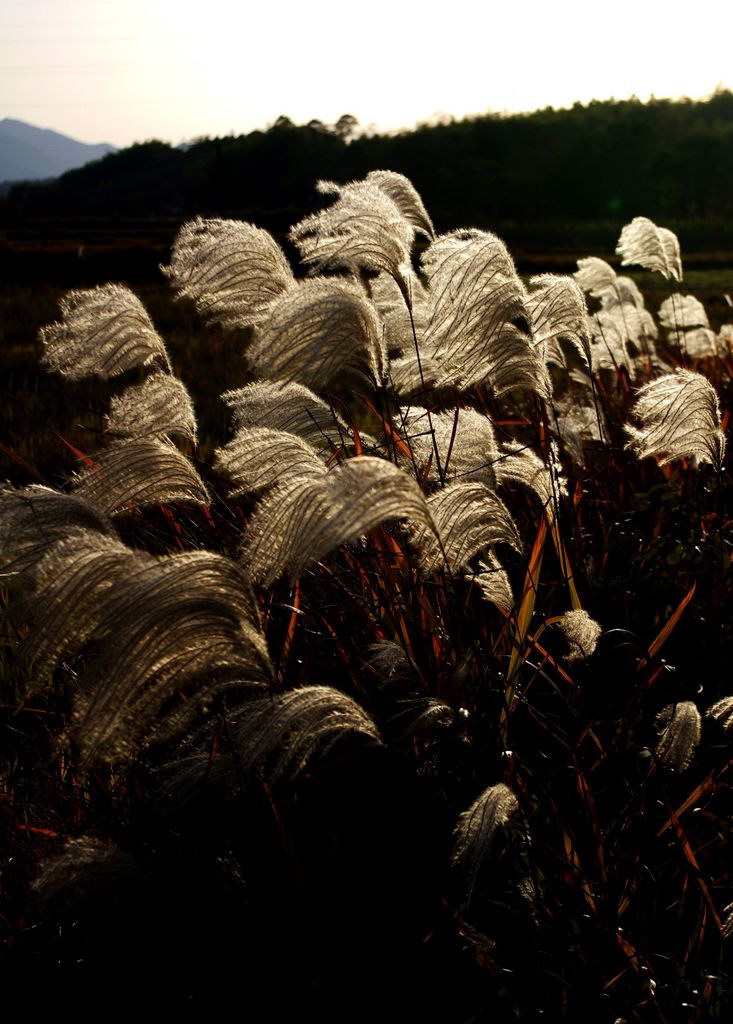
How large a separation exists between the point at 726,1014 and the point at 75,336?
2.42m

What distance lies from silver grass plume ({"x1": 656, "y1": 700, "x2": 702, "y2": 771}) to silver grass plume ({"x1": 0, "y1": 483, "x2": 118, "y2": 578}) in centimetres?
138

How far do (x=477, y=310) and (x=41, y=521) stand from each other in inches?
48.7

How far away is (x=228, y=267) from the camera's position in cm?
279

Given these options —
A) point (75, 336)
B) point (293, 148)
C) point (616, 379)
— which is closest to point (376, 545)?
point (75, 336)

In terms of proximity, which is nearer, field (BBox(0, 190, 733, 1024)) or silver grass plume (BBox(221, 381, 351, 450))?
field (BBox(0, 190, 733, 1024))

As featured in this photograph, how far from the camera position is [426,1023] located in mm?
2002

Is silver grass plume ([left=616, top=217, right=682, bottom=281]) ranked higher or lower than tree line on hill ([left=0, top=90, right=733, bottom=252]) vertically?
lower

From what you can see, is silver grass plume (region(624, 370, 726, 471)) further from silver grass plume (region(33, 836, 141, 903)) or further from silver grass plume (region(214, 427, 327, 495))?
silver grass plume (region(33, 836, 141, 903))

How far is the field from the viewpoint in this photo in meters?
1.72

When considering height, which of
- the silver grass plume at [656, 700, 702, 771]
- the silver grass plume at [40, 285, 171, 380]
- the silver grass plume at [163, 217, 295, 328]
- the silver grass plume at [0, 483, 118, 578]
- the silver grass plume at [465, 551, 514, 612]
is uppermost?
the silver grass plume at [163, 217, 295, 328]

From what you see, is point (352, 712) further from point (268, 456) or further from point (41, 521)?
point (41, 521)

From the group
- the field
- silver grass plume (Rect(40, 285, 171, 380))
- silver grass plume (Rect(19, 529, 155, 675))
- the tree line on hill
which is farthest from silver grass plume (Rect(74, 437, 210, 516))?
the tree line on hill

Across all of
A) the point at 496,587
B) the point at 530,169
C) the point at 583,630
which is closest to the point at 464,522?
the point at 496,587

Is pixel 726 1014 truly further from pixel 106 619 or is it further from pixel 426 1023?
pixel 106 619
